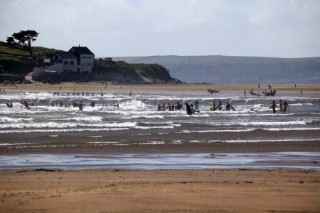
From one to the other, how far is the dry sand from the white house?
9681cm

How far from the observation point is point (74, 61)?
11144 centimetres

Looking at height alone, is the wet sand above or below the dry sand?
below

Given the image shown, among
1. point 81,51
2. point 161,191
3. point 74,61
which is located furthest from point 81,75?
point 161,191

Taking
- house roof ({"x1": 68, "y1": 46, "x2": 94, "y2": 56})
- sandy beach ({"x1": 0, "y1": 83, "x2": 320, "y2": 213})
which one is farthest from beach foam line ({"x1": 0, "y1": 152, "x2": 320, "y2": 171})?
house roof ({"x1": 68, "y1": 46, "x2": 94, "y2": 56})

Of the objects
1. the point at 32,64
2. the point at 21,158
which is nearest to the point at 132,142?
the point at 21,158

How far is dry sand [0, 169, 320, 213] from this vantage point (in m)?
9.75

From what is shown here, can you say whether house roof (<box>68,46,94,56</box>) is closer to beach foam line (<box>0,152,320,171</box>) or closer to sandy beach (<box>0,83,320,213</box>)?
sandy beach (<box>0,83,320,213</box>)

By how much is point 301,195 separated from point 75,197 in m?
4.23

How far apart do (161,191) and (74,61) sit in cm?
10212

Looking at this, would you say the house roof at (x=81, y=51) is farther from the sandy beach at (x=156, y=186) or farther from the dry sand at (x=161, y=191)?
the dry sand at (x=161, y=191)

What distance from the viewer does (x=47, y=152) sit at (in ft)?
67.5

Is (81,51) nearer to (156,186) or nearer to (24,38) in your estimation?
(24,38)

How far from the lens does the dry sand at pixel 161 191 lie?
384 inches

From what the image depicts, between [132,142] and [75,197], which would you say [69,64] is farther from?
[75,197]
